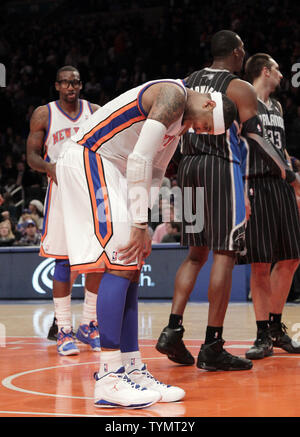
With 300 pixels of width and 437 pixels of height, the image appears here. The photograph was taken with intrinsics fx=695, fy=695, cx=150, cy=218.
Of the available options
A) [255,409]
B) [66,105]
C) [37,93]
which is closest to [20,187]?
[37,93]

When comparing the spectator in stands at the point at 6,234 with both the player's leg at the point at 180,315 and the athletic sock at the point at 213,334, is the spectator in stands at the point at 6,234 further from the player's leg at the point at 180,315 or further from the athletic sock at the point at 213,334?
the athletic sock at the point at 213,334

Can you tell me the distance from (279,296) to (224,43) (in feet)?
6.03

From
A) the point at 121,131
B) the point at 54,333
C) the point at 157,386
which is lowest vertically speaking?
the point at 54,333

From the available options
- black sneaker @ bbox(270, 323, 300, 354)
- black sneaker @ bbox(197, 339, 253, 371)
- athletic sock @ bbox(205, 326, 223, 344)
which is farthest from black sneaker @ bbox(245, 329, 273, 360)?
athletic sock @ bbox(205, 326, 223, 344)

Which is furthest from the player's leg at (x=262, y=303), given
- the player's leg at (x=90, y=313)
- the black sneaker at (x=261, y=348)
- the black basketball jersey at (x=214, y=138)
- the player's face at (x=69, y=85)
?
the player's face at (x=69, y=85)

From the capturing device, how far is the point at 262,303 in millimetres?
4773

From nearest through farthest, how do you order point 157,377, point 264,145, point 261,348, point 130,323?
point 130,323 < point 157,377 < point 264,145 < point 261,348

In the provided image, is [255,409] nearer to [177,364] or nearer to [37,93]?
[177,364]

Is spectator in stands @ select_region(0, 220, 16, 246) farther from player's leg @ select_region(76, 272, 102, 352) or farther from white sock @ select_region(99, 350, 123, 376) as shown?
white sock @ select_region(99, 350, 123, 376)

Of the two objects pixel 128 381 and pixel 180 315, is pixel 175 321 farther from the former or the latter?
pixel 128 381

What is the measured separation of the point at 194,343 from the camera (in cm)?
537

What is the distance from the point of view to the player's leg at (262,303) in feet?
15.5

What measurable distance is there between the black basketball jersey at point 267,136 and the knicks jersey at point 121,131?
1.47 m

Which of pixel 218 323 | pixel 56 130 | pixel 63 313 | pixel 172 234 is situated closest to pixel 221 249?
pixel 218 323
